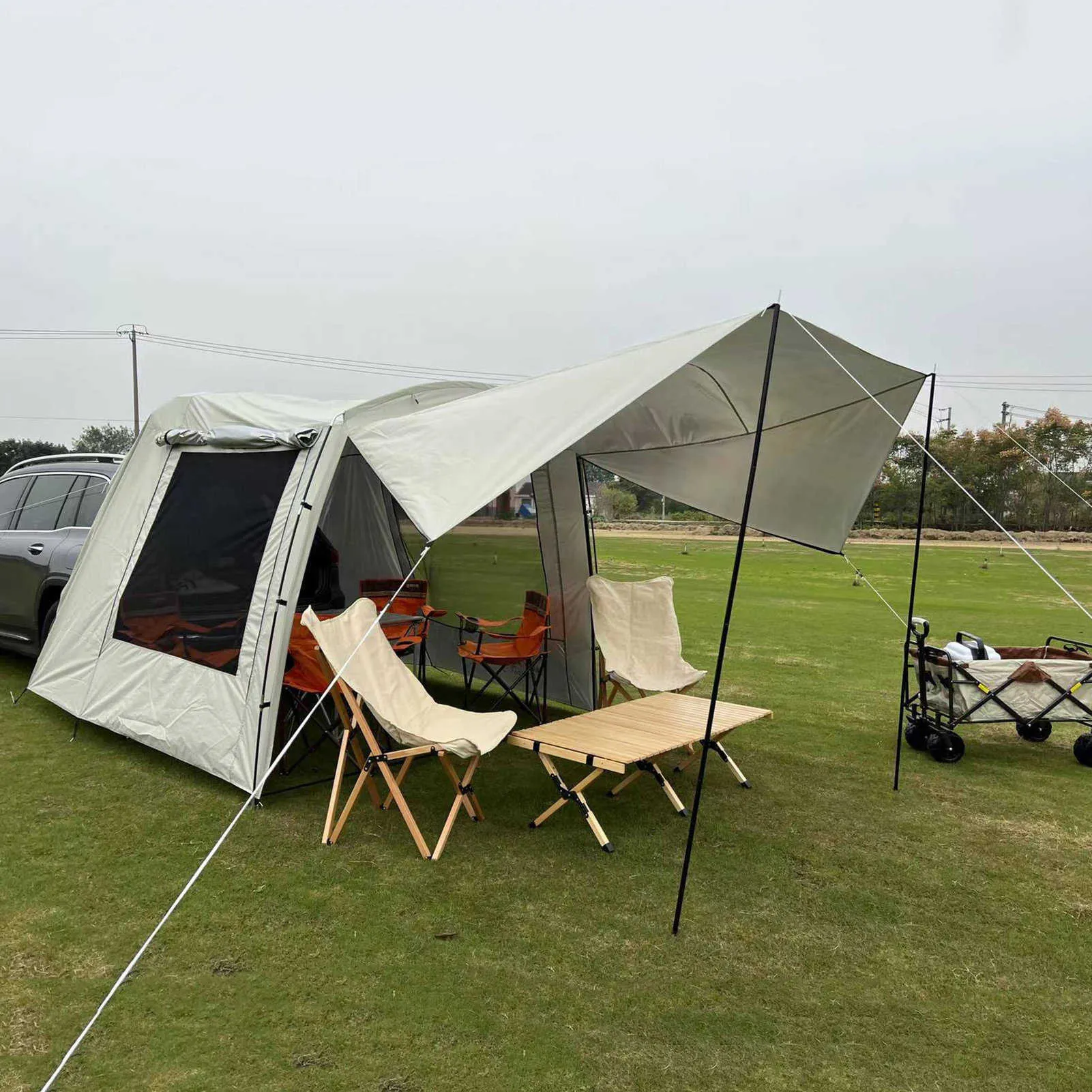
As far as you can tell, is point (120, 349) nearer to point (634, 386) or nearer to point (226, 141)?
point (226, 141)

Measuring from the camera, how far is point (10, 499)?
6.43 metres

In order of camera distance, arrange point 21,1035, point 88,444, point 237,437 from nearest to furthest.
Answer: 1. point 21,1035
2. point 237,437
3. point 88,444

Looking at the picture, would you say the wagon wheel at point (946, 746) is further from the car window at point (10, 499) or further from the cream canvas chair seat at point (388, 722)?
the car window at point (10, 499)

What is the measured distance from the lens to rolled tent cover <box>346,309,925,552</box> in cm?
334

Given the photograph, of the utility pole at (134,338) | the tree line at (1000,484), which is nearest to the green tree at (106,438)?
the utility pole at (134,338)

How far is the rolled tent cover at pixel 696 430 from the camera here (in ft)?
11.0

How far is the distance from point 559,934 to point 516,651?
2.48 meters

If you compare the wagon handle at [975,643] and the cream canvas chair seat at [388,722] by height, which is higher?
the wagon handle at [975,643]

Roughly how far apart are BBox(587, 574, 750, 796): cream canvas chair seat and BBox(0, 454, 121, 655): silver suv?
321 centimetres

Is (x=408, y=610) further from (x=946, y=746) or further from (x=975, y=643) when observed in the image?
(x=975, y=643)

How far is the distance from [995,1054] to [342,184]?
2079 cm

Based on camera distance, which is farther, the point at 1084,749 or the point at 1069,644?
the point at 1069,644

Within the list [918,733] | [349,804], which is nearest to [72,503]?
[349,804]

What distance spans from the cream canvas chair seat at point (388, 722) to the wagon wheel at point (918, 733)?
2505 mm
